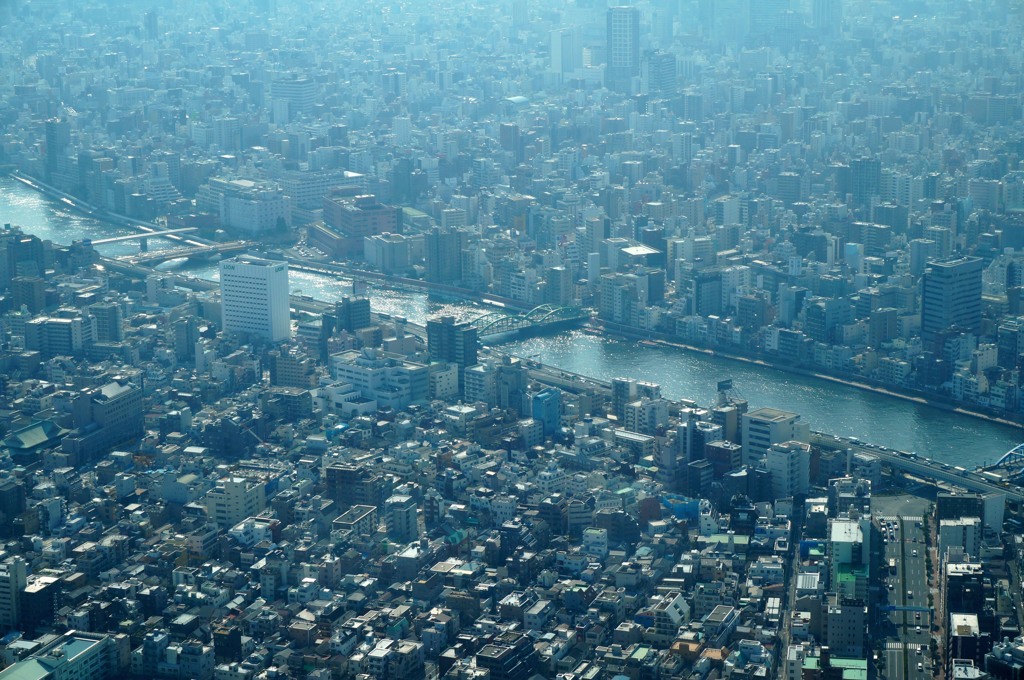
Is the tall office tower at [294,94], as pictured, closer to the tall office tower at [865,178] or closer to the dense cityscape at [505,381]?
the dense cityscape at [505,381]

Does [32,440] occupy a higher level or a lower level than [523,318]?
higher

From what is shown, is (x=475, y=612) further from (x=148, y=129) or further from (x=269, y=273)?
(x=148, y=129)

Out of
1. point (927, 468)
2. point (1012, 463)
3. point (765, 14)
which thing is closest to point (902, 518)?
point (927, 468)

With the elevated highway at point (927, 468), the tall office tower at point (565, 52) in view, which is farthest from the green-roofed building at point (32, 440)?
the tall office tower at point (565, 52)

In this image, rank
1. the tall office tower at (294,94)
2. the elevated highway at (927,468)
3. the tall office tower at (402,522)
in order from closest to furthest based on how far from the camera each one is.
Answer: the tall office tower at (402,522)
the elevated highway at (927,468)
the tall office tower at (294,94)

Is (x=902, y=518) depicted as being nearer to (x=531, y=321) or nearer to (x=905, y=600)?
(x=905, y=600)
